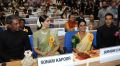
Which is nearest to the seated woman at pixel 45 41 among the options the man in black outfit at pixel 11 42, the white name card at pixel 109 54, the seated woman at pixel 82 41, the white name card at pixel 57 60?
the seated woman at pixel 82 41

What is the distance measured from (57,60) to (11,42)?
1306 mm

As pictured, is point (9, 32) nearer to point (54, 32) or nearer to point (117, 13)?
point (54, 32)

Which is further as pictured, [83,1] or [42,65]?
[83,1]

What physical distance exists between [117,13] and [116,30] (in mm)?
4165

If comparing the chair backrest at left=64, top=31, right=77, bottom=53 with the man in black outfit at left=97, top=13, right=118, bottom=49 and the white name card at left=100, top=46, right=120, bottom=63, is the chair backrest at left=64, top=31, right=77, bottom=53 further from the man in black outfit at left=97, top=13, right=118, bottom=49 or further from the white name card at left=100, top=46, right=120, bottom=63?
the white name card at left=100, top=46, right=120, bottom=63

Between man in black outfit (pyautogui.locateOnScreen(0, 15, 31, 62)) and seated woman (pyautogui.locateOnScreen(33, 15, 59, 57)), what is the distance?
0.53 meters

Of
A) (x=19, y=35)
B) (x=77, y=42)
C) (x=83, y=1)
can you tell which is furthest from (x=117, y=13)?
(x=83, y=1)

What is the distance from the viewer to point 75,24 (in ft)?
24.2

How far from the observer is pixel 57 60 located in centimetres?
283

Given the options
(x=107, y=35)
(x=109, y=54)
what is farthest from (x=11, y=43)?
(x=107, y=35)

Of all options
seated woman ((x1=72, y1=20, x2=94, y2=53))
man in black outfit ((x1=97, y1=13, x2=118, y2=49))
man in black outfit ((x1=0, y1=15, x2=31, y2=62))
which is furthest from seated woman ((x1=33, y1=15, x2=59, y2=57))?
man in black outfit ((x1=97, y1=13, x2=118, y2=49))

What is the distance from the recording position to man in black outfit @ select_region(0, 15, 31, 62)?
394 cm

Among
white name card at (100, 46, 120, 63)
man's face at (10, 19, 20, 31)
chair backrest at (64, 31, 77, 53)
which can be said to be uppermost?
man's face at (10, 19, 20, 31)

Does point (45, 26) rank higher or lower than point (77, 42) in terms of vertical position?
higher
